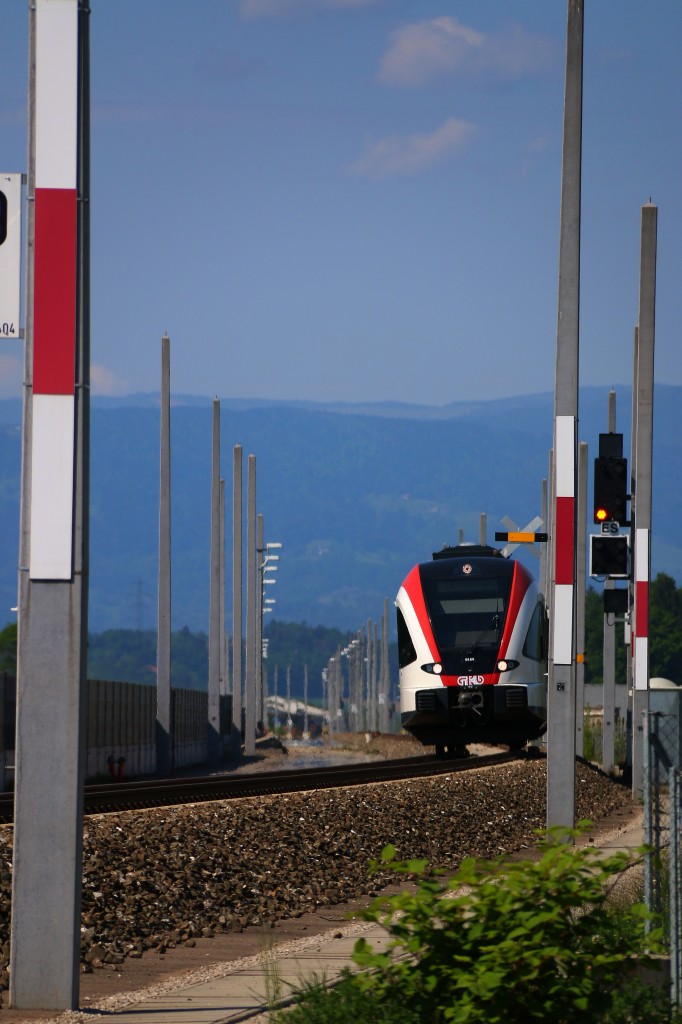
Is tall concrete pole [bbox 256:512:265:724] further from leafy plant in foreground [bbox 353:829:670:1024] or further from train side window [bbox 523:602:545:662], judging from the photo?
leafy plant in foreground [bbox 353:829:670:1024]

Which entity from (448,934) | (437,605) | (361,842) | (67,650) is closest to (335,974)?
(67,650)

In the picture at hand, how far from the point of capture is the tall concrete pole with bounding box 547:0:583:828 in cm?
1681

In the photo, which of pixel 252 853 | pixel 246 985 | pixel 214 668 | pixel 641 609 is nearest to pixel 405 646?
pixel 641 609

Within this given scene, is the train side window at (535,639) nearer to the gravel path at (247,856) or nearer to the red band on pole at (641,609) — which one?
the red band on pole at (641,609)

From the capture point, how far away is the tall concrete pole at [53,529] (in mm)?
7754

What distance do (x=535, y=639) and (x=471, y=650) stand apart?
1.54 meters

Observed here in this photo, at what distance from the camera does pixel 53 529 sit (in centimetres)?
802

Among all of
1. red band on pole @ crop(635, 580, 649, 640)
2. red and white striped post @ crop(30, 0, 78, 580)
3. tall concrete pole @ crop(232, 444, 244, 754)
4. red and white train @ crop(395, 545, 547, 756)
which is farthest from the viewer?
tall concrete pole @ crop(232, 444, 244, 754)

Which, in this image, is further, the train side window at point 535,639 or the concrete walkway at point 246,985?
the train side window at point 535,639

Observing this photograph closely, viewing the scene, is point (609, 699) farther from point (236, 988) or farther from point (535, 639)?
point (236, 988)

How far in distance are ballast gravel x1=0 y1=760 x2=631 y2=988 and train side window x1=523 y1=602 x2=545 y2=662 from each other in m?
7.24

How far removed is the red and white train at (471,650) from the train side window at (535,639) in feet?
0.08

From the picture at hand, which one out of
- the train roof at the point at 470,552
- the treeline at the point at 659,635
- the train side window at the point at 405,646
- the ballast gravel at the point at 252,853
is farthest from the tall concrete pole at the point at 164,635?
the treeline at the point at 659,635

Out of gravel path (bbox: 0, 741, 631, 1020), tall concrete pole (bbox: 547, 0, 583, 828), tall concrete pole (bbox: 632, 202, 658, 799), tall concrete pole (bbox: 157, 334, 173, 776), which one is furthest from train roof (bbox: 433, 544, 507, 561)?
tall concrete pole (bbox: 547, 0, 583, 828)
